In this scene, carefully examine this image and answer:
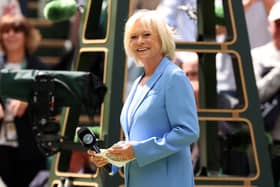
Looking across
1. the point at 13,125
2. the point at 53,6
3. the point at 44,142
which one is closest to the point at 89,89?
the point at 44,142

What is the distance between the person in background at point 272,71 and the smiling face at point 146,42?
2212mm

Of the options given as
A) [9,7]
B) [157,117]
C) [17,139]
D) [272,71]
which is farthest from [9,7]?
[157,117]

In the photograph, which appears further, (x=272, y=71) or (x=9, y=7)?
(x=9, y=7)

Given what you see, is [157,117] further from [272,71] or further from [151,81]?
[272,71]

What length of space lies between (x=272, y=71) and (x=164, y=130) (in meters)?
2.41

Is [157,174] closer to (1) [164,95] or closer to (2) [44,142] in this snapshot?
(1) [164,95]

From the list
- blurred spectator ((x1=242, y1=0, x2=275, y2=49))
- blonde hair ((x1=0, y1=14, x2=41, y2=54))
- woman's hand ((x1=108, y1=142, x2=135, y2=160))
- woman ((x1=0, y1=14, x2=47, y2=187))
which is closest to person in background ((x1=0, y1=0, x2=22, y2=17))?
blonde hair ((x1=0, y1=14, x2=41, y2=54))

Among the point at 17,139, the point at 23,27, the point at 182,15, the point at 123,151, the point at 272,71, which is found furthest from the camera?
the point at 23,27

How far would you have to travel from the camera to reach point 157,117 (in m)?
5.86

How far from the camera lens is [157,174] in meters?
5.88

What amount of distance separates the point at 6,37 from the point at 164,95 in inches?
160

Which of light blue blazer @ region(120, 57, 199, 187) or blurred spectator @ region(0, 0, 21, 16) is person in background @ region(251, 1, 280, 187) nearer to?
light blue blazer @ region(120, 57, 199, 187)

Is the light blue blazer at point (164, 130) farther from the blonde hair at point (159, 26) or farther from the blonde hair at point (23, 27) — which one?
the blonde hair at point (23, 27)

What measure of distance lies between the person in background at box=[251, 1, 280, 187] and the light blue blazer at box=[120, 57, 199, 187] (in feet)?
7.20
